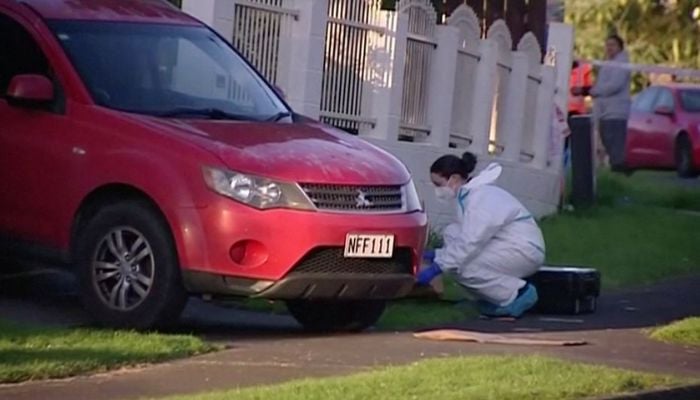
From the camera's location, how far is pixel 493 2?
21688 millimetres

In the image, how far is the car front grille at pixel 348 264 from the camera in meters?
11.0

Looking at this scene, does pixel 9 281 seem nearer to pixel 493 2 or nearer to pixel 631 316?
pixel 631 316

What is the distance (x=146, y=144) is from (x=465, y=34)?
8.28 meters

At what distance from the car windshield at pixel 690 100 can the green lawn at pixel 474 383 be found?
2425cm

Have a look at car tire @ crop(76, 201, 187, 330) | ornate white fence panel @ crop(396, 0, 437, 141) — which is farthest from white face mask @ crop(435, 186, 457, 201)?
ornate white fence panel @ crop(396, 0, 437, 141)

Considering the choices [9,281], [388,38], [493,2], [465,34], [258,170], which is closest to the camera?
[258,170]

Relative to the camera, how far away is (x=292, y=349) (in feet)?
35.9

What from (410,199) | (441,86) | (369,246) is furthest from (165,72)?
(441,86)

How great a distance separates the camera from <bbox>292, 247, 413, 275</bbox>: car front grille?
36.0ft

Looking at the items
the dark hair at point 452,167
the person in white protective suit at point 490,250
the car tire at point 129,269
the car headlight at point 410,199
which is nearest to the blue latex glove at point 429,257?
the person in white protective suit at point 490,250

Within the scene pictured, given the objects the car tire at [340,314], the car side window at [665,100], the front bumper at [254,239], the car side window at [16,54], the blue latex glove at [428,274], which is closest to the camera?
the front bumper at [254,239]

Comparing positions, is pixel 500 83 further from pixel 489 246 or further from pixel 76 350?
pixel 76 350

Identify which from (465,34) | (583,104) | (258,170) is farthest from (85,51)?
(583,104)

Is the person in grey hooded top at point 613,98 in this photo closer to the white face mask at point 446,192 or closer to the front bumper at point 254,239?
the white face mask at point 446,192
